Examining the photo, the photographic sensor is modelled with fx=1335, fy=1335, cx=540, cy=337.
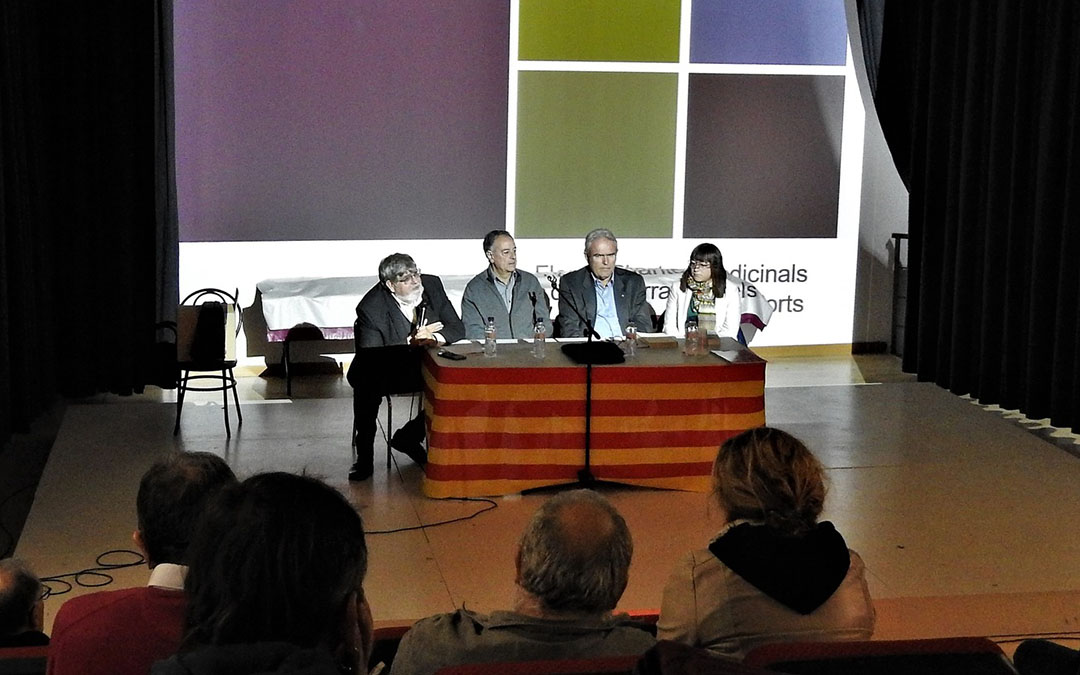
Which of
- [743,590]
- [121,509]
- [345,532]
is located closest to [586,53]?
[121,509]

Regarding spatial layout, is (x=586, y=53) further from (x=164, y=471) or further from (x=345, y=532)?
(x=345, y=532)

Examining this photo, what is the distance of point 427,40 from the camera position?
834 cm

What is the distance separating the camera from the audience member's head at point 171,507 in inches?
91.9

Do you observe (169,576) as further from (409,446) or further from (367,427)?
(409,446)

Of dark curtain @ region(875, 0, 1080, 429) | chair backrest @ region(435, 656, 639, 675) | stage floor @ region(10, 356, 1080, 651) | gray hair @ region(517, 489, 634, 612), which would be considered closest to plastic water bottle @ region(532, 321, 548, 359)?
stage floor @ region(10, 356, 1080, 651)

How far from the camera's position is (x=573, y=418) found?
5.62 meters

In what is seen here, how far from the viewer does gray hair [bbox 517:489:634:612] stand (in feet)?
7.55

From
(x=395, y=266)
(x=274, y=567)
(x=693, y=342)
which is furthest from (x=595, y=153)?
(x=274, y=567)

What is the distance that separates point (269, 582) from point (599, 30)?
284 inches

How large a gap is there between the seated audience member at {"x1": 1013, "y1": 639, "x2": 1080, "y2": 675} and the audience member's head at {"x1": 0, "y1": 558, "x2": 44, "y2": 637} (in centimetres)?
179

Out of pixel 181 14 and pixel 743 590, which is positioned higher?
pixel 181 14

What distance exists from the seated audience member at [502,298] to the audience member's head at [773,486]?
3.71 metres

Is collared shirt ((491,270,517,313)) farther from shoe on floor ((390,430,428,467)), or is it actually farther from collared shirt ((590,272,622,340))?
shoe on floor ((390,430,428,467))

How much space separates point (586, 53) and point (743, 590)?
6407 millimetres
